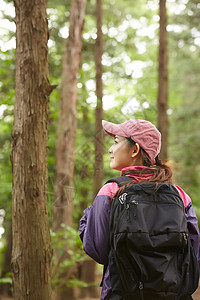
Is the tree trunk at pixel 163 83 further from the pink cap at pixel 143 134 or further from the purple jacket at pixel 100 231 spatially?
the purple jacket at pixel 100 231

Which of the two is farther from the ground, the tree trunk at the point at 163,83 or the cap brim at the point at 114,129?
the tree trunk at the point at 163,83

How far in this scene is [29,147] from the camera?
10.6ft

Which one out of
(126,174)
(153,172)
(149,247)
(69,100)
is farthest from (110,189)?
(69,100)

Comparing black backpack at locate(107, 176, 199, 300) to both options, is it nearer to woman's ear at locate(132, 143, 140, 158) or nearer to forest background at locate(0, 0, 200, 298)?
woman's ear at locate(132, 143, 140, 158)

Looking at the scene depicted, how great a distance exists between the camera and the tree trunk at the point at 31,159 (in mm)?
3127

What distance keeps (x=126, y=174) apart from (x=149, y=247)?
0.59m

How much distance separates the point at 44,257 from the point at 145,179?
1381 mm

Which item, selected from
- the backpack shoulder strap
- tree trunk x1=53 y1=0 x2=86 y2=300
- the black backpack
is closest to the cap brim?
the backpack shoulder strap

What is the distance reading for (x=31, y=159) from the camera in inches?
127

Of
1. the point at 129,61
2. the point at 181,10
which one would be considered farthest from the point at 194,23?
the point at 129,61

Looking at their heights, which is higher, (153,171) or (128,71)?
(128,71)

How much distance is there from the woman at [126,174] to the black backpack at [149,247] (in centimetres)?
9

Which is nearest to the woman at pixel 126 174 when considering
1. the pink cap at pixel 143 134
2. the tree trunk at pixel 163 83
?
the pink cap at pixel 143 134

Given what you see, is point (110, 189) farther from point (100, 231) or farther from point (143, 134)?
point (143, 134)
